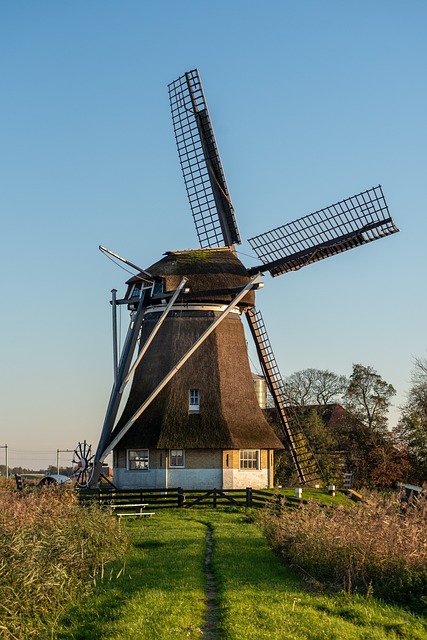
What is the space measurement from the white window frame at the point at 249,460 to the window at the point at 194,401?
243 centimetres

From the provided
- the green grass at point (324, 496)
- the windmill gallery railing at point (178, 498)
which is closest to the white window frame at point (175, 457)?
the windmill gallery railing at point (178, 498)

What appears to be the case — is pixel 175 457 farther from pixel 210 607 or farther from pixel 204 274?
pixel 210 607

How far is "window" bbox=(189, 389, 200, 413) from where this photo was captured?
116 feet

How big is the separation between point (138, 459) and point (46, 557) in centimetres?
1851

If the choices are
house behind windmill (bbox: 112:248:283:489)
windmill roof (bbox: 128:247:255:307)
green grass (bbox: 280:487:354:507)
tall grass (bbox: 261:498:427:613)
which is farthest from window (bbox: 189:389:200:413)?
tall grass (bbox: 261:498:427:613)

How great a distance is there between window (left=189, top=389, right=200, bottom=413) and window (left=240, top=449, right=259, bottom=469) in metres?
2.43

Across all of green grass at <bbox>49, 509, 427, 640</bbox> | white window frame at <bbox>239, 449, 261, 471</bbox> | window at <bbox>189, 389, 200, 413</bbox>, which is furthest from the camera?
white window frame at <bbox>239, 449, 261, 471</bbox>

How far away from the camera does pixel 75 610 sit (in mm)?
15359

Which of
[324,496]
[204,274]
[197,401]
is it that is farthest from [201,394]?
[324,496]

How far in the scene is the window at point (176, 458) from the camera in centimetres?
3500

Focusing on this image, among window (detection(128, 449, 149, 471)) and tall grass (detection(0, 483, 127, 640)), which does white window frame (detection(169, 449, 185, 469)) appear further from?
tall grass (detection(0, 483, 127, 640))

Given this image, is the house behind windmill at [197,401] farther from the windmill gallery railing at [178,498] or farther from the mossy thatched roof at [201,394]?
the windmill gallery railing at [178,498]

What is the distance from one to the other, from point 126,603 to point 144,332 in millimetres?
22107

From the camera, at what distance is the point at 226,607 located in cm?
1480
